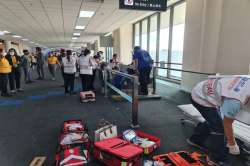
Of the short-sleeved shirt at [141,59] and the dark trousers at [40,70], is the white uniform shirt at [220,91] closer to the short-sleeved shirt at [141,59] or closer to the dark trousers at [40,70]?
the short-sleeved shirt at [141,59]

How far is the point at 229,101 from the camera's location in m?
1.76

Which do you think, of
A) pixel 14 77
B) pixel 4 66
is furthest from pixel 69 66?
pixel 14 77

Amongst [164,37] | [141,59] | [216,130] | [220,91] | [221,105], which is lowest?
[216,130]

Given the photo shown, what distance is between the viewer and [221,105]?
75.0 inches

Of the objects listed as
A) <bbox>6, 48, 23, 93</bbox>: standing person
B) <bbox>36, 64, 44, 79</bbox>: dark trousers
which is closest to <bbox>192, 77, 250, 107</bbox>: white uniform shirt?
<bbox>6, 48, 23, 93</bbox>: standing person

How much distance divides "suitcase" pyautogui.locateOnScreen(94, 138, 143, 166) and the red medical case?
0.30 m

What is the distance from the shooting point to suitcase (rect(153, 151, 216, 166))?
2135 mm

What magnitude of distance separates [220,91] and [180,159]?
89 centimetres

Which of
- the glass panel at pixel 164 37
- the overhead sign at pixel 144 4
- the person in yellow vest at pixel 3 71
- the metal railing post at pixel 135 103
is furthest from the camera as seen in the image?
Answer: the glass panel at pixel 164 37

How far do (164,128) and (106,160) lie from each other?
1402 millimetres

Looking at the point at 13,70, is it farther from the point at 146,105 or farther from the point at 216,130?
the point at 216,130

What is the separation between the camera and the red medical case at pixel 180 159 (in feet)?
6.98

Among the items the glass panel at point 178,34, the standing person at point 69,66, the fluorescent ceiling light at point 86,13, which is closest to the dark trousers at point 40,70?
the fluorescent ceiling light at point 86,13

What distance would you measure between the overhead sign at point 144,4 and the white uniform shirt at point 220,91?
2.95 metres
